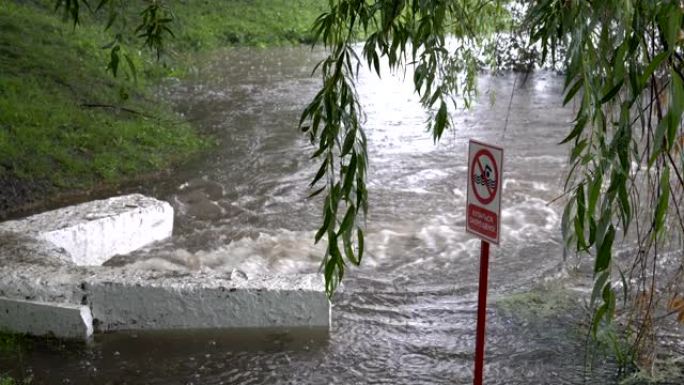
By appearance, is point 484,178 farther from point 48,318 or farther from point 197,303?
point 48,318

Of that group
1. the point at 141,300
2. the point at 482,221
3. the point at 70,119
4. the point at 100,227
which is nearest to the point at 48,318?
the point at 141,300

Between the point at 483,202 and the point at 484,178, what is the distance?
123 mm

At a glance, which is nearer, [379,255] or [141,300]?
[141,300]

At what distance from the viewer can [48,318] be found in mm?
5934

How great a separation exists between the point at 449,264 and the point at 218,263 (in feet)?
7.64

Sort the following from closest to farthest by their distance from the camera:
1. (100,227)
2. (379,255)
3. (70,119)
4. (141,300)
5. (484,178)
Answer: (484,178), (141,300), (100,227), (379,255), (70,119)

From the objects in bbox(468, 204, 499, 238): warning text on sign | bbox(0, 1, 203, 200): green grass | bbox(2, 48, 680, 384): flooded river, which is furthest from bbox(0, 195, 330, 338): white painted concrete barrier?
bbox(0, 1, 203, 200): green grass

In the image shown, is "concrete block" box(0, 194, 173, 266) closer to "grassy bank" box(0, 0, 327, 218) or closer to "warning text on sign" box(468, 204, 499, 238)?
"grassy bank" box(0, 0, 327, 218)

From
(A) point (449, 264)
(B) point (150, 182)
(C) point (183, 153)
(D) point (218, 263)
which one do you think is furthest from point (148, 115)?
(A) point (449, 264)

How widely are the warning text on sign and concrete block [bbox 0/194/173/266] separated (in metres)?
4.25

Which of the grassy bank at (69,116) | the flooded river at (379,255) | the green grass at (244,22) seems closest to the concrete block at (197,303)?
the flooded river at (379,255)

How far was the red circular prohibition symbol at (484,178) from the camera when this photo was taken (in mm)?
3832

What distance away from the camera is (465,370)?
5.78 m

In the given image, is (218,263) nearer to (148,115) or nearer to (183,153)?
(183,153)
